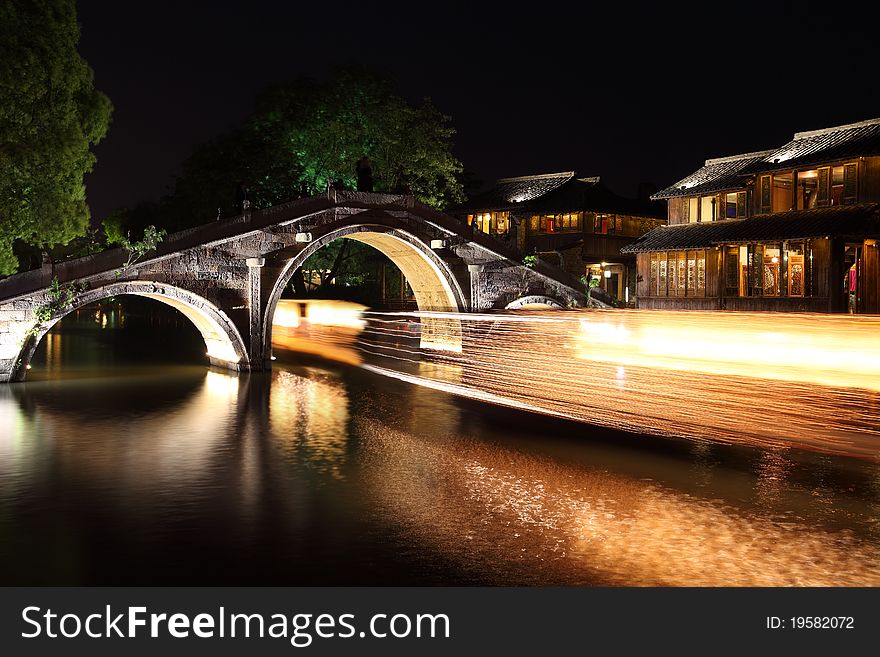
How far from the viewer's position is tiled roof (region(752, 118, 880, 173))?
1335 inches

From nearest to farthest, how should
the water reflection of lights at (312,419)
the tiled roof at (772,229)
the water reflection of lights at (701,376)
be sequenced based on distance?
the water reflection of lights at (701,376), the water reflection of lights at (312,419), the tiled roof at (772,229)

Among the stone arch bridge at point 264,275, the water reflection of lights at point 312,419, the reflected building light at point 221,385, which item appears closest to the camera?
the water reflection of lights at point 312,419

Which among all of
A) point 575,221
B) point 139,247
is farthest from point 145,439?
point 575,221

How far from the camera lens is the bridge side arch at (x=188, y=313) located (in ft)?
81.4

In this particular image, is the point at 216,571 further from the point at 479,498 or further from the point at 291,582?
the point at 479,498

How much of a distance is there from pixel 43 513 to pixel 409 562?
4.92 meters

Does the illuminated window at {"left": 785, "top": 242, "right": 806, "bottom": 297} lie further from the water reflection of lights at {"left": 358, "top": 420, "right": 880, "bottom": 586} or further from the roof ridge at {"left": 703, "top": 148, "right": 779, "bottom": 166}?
the water reflection of lights at {"left": 358, "top": 420, "right": 880, "bottom": 586}

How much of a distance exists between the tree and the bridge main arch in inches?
306

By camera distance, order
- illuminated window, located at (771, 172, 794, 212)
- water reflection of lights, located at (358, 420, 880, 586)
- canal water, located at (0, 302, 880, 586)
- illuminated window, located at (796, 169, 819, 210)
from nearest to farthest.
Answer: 1. water reflection of lights, located at (358, 420, 880, 586)
2. canal water, located at (0, 302, 880, 586)
3. illuminated window, located at (796, 169, 819, 210)
4. illuminated window, located at (771, 172, 794, 212)

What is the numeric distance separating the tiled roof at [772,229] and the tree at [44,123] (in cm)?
2511

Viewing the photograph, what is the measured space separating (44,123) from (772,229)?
27236 mm

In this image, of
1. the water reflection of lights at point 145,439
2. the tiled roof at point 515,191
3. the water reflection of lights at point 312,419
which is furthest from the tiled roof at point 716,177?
the water reflection of lights at point 145,439

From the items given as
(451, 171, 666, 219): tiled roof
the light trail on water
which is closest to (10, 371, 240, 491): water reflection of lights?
the light trail on water

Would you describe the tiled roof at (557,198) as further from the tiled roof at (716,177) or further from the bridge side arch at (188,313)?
the bridge side arch at (188,313)
